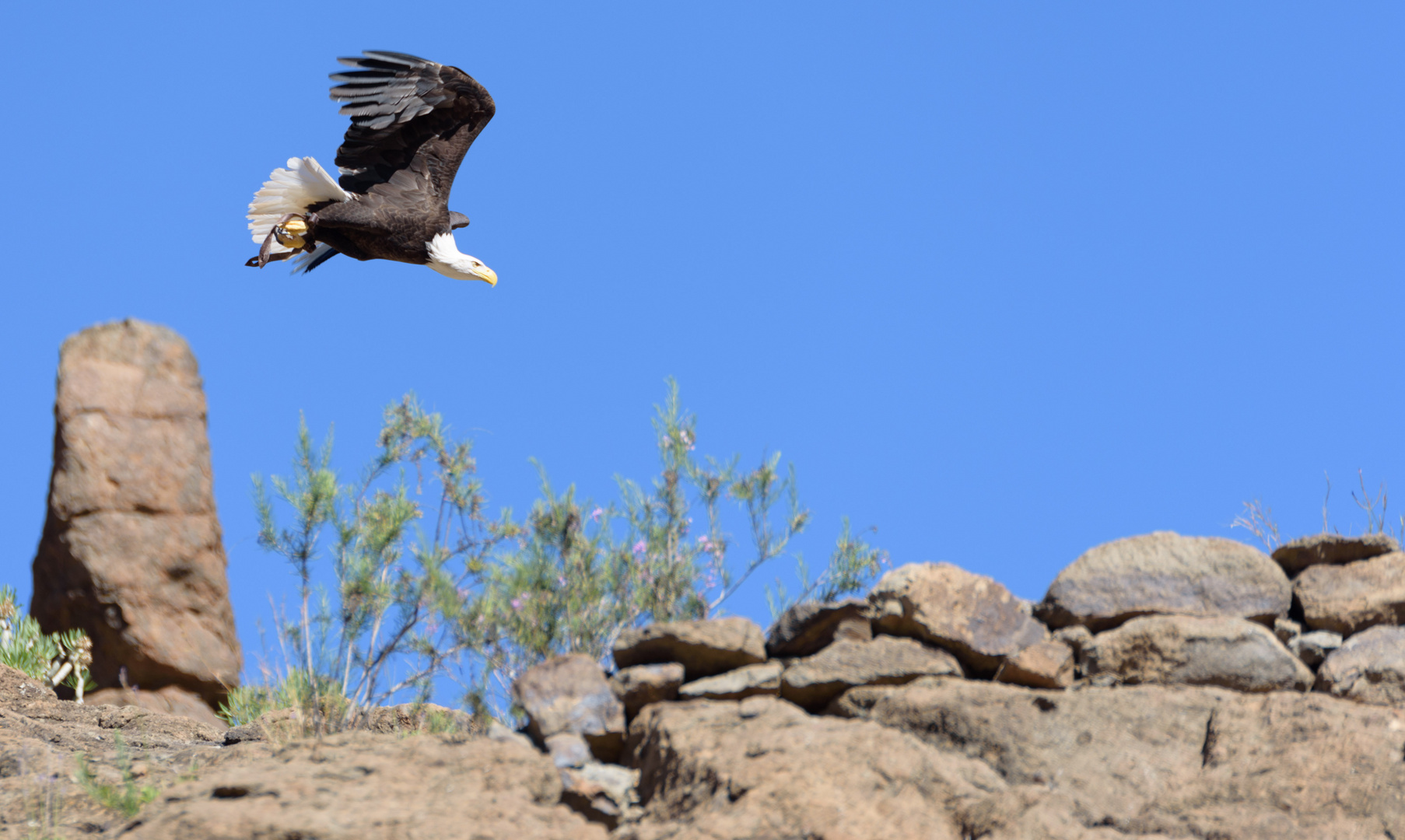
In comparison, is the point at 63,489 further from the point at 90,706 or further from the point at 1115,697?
the point at 1115,697

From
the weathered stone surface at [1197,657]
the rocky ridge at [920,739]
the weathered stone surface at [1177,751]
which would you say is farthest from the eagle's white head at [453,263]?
the weathered stone surface at [1197,657]

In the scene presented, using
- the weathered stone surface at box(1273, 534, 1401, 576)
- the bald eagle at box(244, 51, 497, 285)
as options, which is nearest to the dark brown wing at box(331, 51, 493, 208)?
the bald eagle at box(244, 51, 497, 285)

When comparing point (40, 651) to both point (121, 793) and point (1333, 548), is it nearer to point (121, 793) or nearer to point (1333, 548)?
point (121, 793)

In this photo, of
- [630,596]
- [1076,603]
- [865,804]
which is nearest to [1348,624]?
[1076,603]

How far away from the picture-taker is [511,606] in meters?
6.60

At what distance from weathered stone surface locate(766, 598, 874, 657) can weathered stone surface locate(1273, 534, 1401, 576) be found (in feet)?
7.12

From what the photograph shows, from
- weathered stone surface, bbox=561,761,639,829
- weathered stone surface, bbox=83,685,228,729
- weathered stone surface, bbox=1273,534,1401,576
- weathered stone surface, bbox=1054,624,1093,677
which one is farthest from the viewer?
weathered stone surface, bbox=83,685,228,729

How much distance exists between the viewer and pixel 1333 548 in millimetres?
5793

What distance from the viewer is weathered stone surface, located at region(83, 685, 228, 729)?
11375 millimetres

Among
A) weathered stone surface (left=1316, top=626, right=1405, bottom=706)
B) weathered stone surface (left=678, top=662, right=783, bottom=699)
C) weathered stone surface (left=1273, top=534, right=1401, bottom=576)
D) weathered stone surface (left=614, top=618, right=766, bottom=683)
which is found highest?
weathered stone surface (left=1273, top=534, right=1401, bottom=576)

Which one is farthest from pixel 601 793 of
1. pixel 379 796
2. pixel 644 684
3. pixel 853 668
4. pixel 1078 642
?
pixel 1078 642

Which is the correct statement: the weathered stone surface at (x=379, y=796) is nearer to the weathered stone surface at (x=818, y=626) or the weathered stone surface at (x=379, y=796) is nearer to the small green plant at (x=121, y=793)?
the small green plant at (x=121, y=793)

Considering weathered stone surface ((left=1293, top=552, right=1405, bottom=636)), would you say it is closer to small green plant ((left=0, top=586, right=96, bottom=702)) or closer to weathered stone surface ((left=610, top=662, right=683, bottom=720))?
weathered stone surface ((left=610, top=662, right=683, bottom=720))

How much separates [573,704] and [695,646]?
563mm
